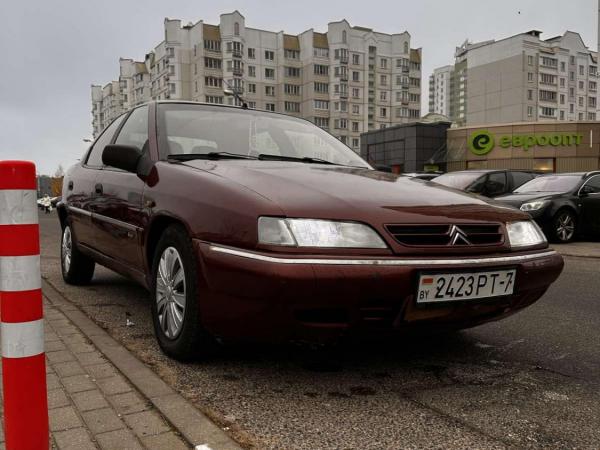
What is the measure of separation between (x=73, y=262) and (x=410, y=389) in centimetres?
374

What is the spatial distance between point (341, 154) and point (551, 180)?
8118 mm

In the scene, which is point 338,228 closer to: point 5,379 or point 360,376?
point 360,376

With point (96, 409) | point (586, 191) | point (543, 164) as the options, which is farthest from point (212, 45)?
point (96, 409)

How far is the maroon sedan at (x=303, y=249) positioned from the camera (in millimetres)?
2393

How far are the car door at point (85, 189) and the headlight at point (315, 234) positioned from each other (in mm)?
2466

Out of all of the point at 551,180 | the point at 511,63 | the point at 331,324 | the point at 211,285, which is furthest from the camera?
the point at 511,63

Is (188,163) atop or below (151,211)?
atop

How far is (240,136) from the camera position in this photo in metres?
3.82

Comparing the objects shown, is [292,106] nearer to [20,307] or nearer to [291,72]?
[291,72]

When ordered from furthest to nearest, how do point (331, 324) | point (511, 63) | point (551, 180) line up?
point (511, 63) → point (551, 180) → point (331, 324)

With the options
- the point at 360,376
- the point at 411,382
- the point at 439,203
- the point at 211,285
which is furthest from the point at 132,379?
the point at 439,203

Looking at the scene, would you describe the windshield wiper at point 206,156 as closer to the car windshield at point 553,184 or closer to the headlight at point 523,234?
the headlight at point 523,234

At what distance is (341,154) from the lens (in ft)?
13.7

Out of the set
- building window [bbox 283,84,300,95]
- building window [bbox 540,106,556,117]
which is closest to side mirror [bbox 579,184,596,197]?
building window [bbox 283,84,300,95]
